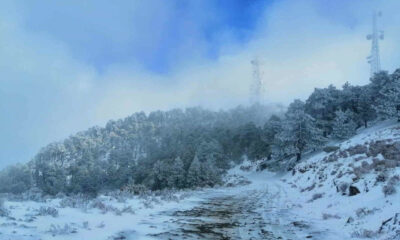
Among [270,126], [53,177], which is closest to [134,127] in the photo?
[53,177]

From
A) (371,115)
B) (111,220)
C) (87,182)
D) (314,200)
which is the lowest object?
(87,182)

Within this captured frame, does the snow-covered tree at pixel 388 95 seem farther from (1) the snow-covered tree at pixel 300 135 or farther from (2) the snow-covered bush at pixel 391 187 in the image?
(2) the snow-covered bush at pixel 391 187

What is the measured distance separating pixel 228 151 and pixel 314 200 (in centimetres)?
6598

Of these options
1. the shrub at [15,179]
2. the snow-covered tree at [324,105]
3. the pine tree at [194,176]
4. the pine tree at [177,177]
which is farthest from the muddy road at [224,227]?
the shrub at [15,179]

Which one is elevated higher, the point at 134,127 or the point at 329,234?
the point at 134,127

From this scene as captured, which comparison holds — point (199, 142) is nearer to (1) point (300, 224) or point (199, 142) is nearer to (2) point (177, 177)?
(2) point (177, 177)

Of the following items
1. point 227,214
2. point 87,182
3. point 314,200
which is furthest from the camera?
point 87,182

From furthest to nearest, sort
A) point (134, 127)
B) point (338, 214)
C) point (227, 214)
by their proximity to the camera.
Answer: point (134, 127)
point (227, 214)
point (338, 214)

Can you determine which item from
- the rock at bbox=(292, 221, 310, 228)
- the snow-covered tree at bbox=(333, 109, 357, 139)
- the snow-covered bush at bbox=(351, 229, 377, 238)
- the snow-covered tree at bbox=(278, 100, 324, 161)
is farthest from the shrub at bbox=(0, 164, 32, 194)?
the snow-covered bush at bbox=(351, 229, 377, 238)

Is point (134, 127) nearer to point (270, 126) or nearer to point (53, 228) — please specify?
point (270, 126)

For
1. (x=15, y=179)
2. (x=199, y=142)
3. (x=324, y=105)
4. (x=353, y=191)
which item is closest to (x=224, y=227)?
(x=353, y=191)

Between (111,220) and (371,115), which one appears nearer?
(111,220)

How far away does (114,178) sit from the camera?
85.3 metres

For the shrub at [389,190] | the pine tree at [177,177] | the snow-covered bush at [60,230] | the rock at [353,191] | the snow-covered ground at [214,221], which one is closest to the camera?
the snow-covered bush at [60,230]
